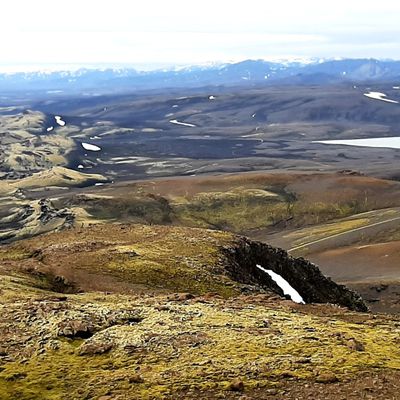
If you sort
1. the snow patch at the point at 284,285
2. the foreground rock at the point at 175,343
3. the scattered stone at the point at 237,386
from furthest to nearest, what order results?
the snow patch at the point at 284,285 < the foreground rock at the point at 175,343 < the scattered stone at the point at 237,386

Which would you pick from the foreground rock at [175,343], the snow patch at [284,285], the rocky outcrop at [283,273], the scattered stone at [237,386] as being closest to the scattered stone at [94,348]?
the foreground rock at [175,343]

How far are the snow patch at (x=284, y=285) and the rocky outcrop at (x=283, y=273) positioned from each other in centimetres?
37

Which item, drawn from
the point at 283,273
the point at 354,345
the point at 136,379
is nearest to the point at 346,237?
the point at 283,273

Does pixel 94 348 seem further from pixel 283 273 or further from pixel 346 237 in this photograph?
pixel 346 237

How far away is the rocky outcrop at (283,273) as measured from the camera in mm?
35844

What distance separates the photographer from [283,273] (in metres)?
38.9

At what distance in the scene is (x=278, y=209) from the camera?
117 meters

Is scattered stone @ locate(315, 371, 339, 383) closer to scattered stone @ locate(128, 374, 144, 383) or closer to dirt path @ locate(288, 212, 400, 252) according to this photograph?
scattered stone @ locate(128, 374, 144, 383)

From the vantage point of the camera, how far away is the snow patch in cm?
3567

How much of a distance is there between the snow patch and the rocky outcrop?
369mm

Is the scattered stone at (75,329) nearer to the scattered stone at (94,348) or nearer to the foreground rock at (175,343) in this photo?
the foreground rock at (175,343)

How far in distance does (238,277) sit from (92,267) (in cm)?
820

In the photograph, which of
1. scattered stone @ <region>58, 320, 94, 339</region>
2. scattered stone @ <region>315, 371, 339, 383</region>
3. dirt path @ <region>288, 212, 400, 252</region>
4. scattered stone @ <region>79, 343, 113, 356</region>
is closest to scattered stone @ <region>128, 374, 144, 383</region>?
scattered stone @ <region>79, 343, 113, 356</region>

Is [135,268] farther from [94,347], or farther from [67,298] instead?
[94,347]
